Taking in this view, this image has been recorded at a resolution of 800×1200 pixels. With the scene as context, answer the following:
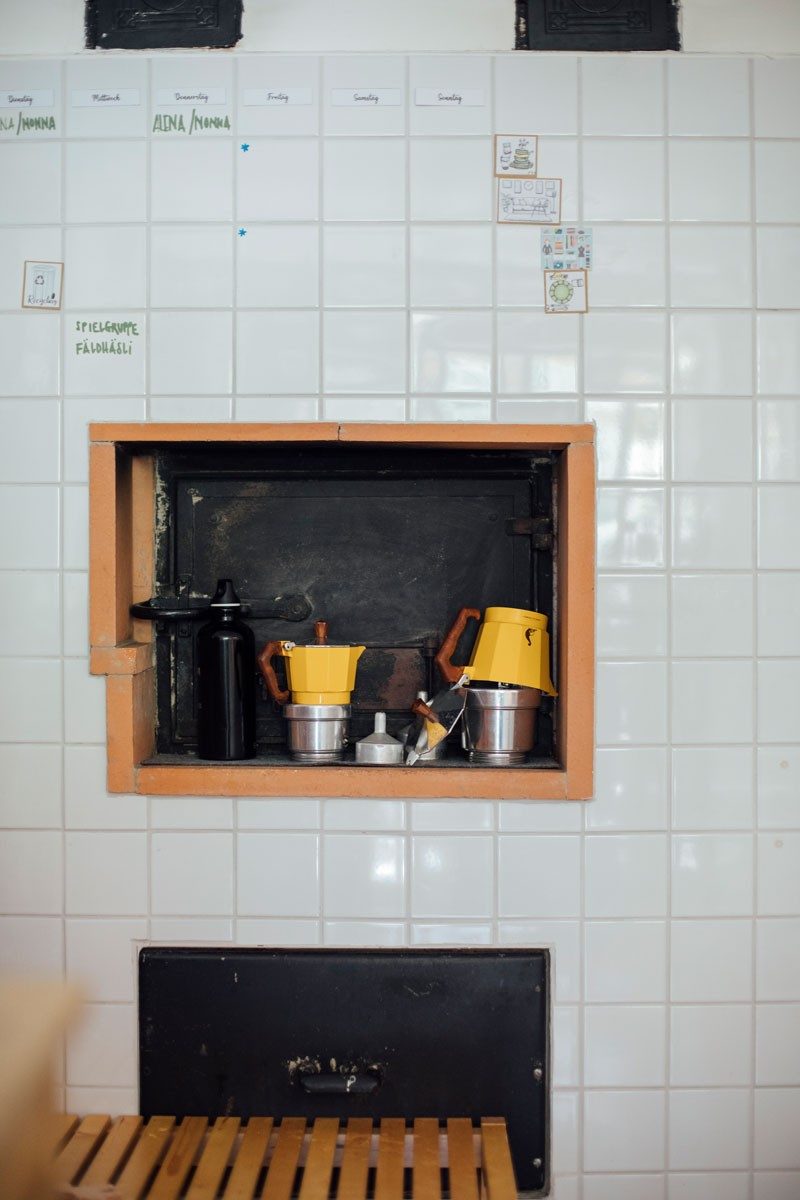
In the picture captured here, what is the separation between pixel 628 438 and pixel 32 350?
127 centimetres

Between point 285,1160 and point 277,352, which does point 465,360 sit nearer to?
point 277,352

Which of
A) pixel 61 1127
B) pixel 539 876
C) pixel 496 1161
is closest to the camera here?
pixel 496 1161

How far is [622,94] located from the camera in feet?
6.84

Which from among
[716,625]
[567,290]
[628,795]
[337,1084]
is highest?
[567,290]

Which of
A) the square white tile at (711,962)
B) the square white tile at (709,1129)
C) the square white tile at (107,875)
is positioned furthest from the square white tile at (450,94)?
the square white tile at (709,1129)

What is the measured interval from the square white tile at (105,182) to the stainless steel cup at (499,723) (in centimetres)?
125

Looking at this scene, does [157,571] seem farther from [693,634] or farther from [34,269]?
[693,634]

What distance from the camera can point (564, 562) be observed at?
212 cm

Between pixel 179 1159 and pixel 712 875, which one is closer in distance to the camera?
pixel 179 1159

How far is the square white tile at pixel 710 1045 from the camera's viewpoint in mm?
2064

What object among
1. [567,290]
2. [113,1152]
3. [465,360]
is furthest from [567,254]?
[113,1152]

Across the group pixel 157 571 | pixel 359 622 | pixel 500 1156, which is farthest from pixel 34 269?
pixel 500 1156

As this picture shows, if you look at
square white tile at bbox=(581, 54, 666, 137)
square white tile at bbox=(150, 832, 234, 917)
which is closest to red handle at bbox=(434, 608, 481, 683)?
square white tile at bbox=(150, 832, 234, 917)

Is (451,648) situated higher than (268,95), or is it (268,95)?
(268,95)
